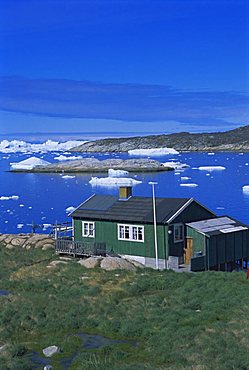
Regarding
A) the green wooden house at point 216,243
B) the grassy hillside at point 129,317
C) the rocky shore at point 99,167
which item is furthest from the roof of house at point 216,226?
the rocky shore at point 99,167

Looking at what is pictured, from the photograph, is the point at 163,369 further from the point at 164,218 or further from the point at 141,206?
the point at 141,206

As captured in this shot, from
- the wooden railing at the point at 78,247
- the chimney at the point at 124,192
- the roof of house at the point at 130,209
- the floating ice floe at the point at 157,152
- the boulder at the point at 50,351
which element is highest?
the floating ice floe at the point at 157,152

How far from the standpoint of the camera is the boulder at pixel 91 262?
862 inches

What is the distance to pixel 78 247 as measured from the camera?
24.3m

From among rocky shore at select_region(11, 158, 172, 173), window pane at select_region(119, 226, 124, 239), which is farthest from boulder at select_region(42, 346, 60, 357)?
rocky shore at select_region(11, 158, 172, 173)

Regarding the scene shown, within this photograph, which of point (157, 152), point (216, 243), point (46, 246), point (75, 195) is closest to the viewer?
point (216, 243)

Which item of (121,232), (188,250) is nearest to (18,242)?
(121,232)

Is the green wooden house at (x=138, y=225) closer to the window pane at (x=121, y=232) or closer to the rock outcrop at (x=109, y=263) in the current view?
the window pane at (x=121, y=232)

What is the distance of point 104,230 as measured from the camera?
24.0 meters

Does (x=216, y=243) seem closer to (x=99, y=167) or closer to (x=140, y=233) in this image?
(x=140, y=233)

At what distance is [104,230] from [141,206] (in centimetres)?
192

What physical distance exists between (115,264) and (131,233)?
81.1 inches

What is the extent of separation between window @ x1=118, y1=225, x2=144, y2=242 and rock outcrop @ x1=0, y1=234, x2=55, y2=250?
4.26 m

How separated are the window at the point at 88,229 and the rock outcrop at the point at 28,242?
2182 mm
